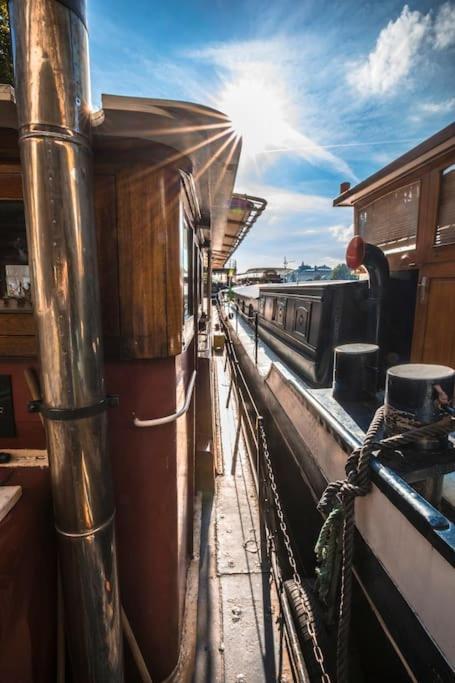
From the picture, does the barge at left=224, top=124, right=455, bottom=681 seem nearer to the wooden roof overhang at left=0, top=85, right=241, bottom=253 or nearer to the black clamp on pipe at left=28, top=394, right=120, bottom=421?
the black clamp on pipe at left=28, top=394, right=120, bottom=421

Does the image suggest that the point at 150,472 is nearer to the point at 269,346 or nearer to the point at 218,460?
the point at 218,460

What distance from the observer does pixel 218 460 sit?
192 inches

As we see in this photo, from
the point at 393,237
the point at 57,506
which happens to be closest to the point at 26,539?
the point at 57,506

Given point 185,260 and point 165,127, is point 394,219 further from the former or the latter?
point 165,127

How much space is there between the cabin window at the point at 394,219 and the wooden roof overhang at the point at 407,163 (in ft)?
0.63

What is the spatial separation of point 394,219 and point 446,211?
3.20ft

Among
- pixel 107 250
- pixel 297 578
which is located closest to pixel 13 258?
pixel 107 250

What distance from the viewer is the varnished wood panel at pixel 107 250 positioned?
1.62 m

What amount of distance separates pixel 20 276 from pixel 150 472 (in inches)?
49.8

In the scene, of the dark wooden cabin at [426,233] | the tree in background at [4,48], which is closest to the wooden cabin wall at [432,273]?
the dark wooden cabin at [426,233]

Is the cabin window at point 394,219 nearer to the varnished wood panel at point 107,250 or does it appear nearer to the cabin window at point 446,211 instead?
the cabin window at point 446,211

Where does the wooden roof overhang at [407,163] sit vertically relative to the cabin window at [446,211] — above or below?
above

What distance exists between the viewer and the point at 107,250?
1.65 metres

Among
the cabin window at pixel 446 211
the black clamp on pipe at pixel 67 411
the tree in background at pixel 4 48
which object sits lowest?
the black clamp on pipe at pixel 67 411
